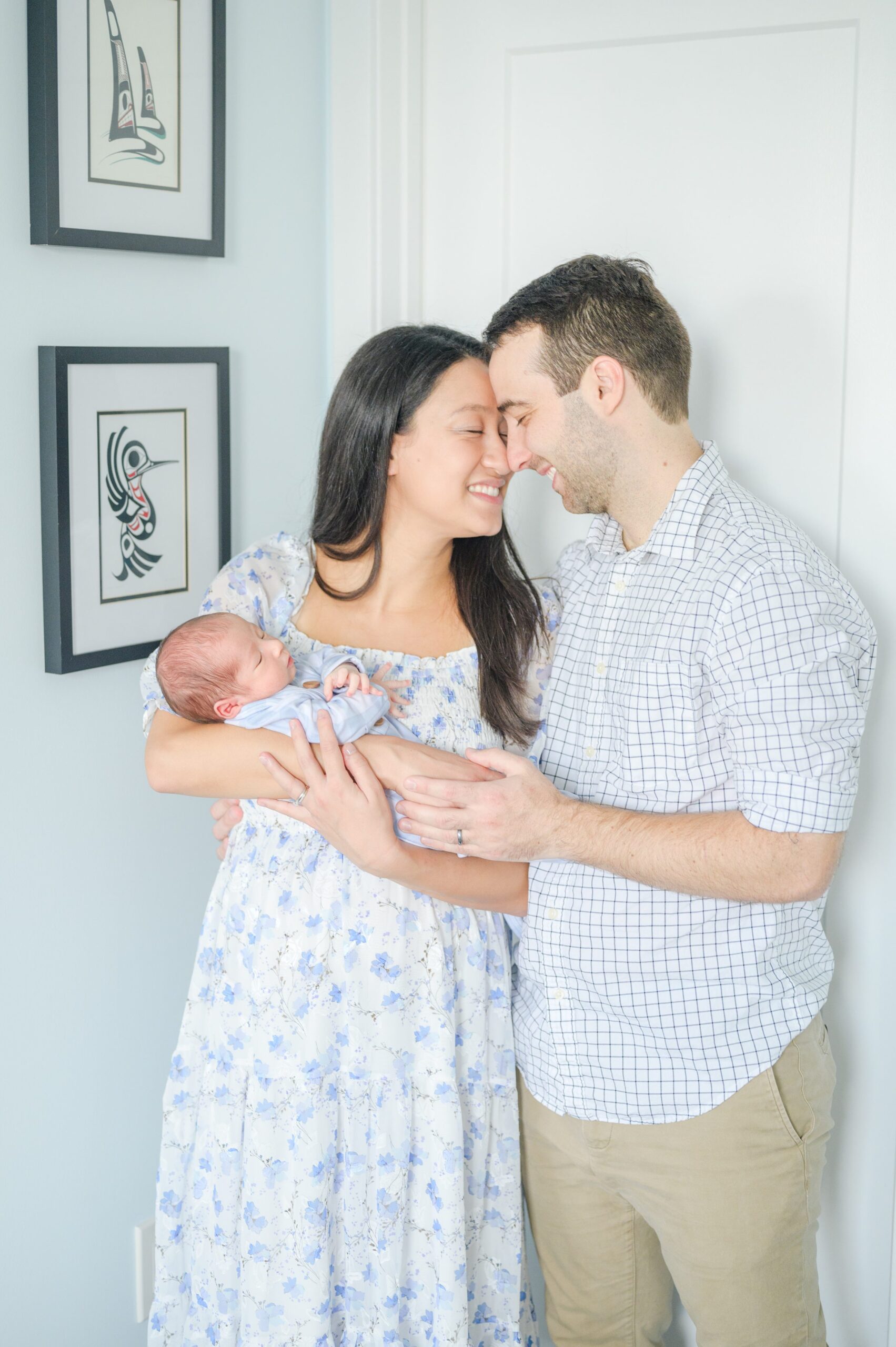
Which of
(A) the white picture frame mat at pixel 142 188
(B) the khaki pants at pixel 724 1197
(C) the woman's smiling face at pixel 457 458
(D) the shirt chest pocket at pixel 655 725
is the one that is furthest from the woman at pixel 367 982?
(A) the white picture frame mat at pixel 142 188

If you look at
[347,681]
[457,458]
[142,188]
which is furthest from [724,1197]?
[142,188]

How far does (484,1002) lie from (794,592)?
683 mm

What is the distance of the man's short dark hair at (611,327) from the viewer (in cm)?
150

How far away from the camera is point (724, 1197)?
1467 mm

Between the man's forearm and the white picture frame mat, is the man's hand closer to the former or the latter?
the man's forearm

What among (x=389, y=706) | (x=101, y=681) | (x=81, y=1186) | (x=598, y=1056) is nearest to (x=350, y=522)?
(x=389, y=706)

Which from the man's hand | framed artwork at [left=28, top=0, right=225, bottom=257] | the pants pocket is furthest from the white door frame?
the pants pocket

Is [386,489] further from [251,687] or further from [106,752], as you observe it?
[106,752]

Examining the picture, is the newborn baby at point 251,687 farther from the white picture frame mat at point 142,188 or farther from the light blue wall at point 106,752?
the white picture frame mat at point 142,188

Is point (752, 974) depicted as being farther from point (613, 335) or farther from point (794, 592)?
point (613, 335)

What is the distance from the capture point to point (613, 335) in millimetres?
1493

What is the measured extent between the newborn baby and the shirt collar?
398mm

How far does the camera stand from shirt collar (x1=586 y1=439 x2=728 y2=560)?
4.85ft

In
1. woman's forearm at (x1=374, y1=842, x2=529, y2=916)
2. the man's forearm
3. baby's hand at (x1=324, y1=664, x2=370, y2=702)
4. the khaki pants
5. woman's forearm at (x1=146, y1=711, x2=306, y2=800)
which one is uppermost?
baby's hand at (x1=324, y1=664, x2=370, y2=702)
